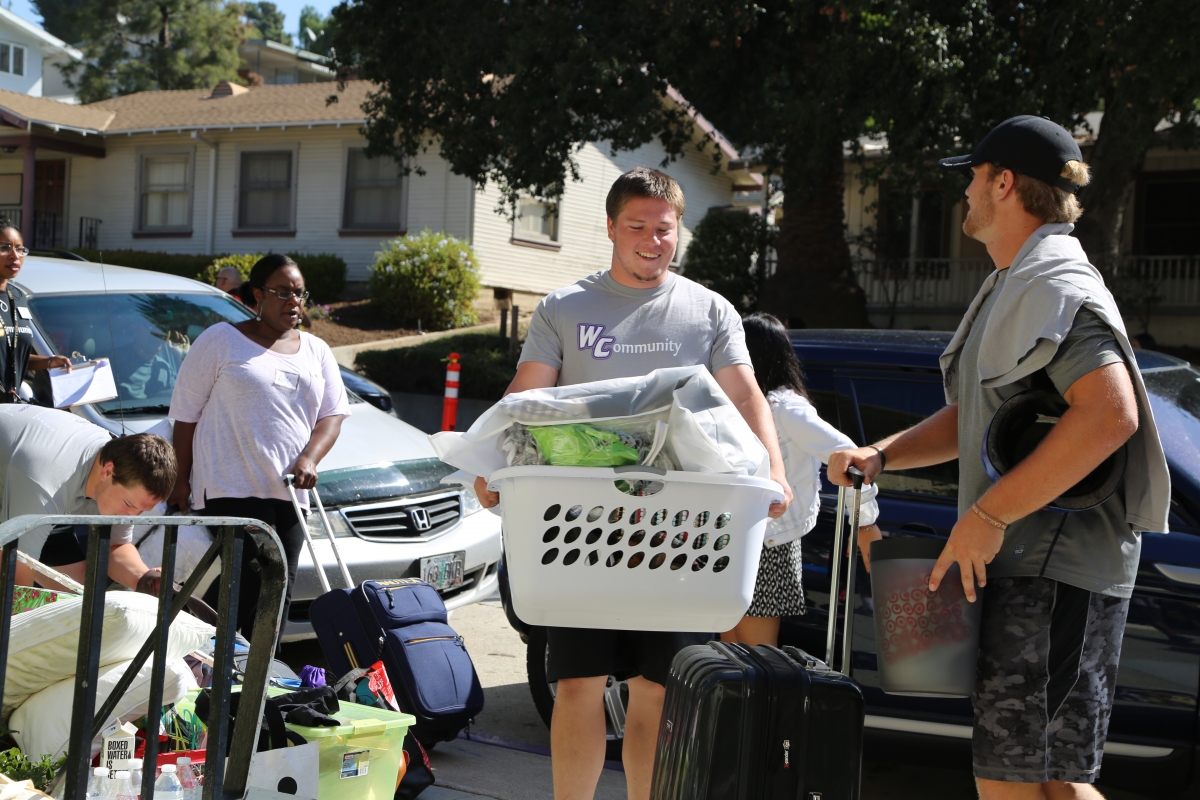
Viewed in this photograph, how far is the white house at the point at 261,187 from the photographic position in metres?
22.0

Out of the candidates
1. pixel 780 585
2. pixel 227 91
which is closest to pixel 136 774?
pixel 780 585

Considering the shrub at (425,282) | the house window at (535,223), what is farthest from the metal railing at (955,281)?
the shrub at (425,282)

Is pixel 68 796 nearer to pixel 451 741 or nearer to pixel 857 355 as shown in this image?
pixel 451 741

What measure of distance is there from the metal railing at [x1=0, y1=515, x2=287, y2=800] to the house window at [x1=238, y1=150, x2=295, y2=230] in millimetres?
21513

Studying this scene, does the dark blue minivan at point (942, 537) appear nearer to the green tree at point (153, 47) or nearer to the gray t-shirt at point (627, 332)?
the gray t-shirt at point (627, 332)

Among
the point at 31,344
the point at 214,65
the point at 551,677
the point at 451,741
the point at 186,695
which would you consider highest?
the point at 214,65

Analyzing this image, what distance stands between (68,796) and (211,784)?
310 millimetres

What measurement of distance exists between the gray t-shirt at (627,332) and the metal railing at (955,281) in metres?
16.3

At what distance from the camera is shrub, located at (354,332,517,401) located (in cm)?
1477

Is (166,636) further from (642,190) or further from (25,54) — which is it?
(25,54)

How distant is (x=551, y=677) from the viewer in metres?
3.11

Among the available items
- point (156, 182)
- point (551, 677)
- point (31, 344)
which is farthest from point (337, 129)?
point (551, 677)

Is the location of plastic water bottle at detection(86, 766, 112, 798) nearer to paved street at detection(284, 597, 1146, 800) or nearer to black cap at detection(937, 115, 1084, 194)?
paved street at detection(284, 597, 1146, 800)

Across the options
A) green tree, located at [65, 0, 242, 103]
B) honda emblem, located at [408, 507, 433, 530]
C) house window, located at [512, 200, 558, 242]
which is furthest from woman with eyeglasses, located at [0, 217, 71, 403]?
green tree, located at [65, 0, 242, 103]
